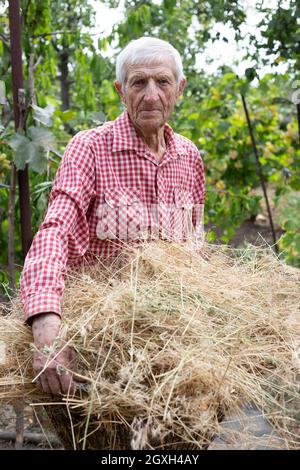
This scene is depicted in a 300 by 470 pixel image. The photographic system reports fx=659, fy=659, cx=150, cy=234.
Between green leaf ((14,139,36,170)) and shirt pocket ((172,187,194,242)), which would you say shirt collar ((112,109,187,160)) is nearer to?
shirt pocket ((172,187,194,242))

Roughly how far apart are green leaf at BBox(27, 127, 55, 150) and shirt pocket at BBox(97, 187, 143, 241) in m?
0.62

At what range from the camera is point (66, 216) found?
1775mm

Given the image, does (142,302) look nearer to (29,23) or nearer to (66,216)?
(66,216)

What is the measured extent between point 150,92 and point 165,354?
93cm

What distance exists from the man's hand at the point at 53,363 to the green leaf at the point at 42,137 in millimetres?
1166

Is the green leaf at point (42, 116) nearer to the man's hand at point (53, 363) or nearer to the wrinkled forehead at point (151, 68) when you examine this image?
the wrinkled forehead at point (151, 68)

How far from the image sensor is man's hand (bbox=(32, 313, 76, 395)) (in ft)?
4.50

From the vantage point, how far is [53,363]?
4.54 ft

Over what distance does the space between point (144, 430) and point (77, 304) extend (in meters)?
0.43

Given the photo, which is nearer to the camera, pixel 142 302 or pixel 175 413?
pixel 175 413

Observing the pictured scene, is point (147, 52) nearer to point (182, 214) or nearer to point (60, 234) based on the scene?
point (182, 214)

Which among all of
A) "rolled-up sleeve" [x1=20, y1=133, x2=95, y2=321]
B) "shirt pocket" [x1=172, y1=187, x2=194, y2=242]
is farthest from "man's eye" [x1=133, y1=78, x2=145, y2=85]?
"shirt pocket" [x1=172, y1=187, x2=194, y2=242]
